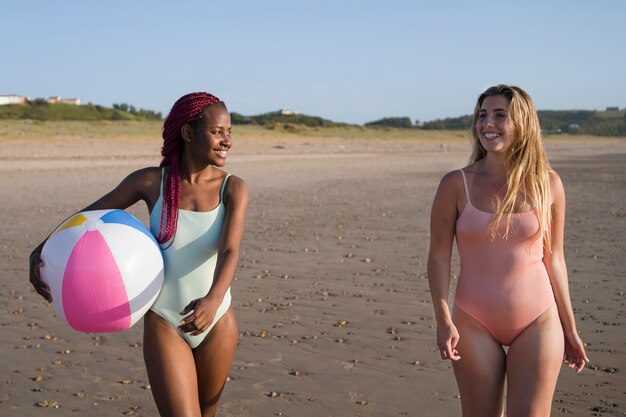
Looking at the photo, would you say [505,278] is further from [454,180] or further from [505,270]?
[454,180]

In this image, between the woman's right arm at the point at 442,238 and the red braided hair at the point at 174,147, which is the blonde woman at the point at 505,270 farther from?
the red braided hair at the point at 174,147

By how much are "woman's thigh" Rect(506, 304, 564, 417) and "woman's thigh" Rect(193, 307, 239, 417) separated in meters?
→ 1.33

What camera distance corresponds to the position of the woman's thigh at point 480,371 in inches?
151

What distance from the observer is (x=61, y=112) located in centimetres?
5697

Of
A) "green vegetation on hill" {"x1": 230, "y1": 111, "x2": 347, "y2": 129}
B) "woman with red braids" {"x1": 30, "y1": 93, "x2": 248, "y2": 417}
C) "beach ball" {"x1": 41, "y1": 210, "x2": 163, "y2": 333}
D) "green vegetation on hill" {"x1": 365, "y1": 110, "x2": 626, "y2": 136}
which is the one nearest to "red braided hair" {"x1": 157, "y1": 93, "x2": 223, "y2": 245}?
"woman with red braids" {"x1": 30, "y1": 93, "x2": 248, "y2": 417}

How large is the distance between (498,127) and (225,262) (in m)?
1.46

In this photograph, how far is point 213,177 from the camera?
429cm

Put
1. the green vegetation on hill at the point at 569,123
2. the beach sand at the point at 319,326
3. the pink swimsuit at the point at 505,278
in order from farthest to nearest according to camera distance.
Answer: the green vegetation on hill at the point at 569,123 < the beach sand at the point at 319,326 < the pink swimsuit at the point at 505,278

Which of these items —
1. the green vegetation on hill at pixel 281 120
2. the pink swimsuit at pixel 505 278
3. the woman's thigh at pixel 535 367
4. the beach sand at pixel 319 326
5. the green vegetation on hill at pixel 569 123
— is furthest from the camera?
the green vegetation on hill at pixel 569 123

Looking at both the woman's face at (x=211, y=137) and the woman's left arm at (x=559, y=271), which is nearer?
the woman's left arm at (x=559, y=271)

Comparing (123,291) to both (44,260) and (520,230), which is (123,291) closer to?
(44,260)

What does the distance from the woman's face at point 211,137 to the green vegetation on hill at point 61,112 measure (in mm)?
47075

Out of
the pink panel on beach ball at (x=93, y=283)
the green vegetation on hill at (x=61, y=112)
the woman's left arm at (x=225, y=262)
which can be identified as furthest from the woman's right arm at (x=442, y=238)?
the green vegetation on hill at (x=61, y=112)

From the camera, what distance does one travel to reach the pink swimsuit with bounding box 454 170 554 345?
3.89 m
